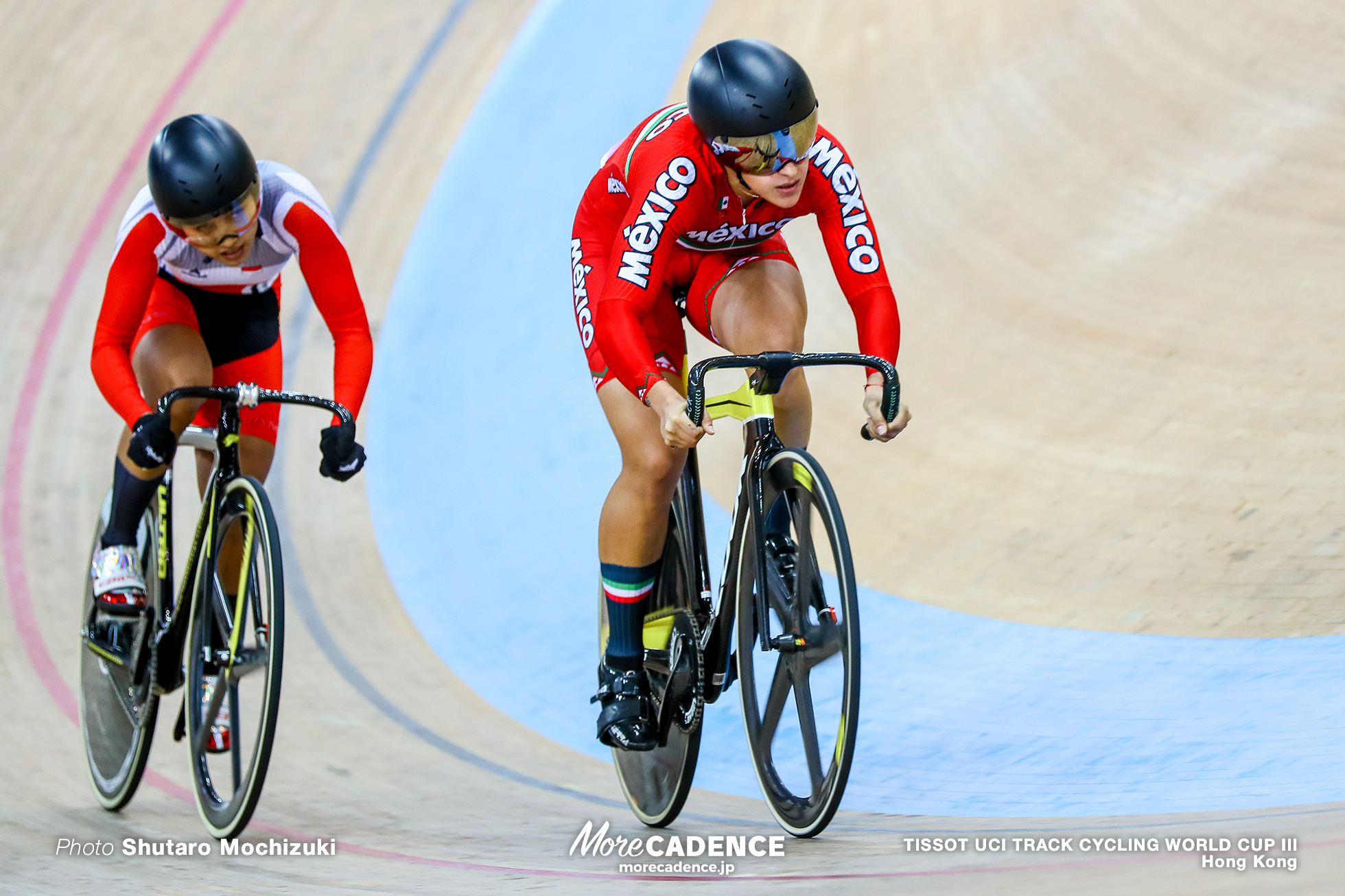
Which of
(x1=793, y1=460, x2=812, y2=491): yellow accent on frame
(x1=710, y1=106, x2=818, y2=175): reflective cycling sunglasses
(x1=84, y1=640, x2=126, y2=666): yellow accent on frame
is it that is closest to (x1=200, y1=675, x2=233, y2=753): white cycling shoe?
(x1=84, y1=640, x2=126, y2=666): yellow accent on frame

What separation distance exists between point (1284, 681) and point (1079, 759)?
0.51 m

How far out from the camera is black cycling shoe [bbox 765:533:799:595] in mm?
2391

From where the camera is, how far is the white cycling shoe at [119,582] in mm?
3037

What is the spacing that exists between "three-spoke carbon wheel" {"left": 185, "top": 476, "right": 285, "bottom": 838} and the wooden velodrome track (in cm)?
14

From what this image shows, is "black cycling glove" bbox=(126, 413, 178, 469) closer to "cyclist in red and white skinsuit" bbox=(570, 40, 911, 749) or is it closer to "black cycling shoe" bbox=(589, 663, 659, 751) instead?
"cyclist in red and white skinsuit" bbox=(570, 40, 911, 749)

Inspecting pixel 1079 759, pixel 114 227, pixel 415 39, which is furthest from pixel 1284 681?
pixel 415 39

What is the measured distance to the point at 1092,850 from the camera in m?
2.09

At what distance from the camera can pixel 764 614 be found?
2.40m

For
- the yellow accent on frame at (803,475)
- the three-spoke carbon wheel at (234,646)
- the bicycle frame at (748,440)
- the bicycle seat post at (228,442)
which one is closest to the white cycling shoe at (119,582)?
the three-spoke carbon wheel at (234,646)

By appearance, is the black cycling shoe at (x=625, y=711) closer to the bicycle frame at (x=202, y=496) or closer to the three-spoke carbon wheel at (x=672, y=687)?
the three-spoke carbon wheel at (x=672, y=687)

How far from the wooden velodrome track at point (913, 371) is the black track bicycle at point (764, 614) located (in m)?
0.17

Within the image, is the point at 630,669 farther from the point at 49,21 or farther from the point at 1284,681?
the point at 49,21

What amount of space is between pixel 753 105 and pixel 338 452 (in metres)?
1.03

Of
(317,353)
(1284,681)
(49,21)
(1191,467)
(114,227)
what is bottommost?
(1284,681)
